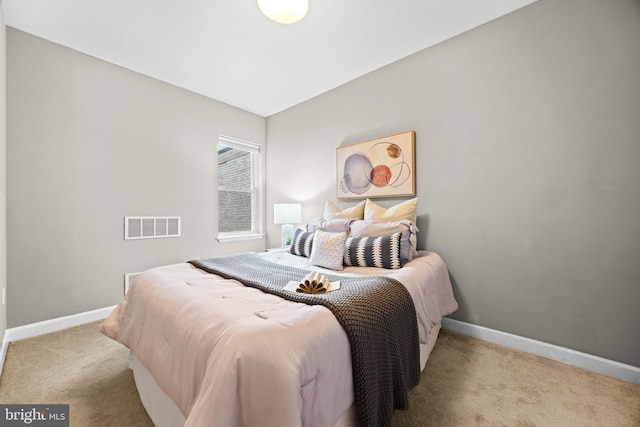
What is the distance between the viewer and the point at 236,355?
81 cm

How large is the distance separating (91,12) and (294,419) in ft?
10.2

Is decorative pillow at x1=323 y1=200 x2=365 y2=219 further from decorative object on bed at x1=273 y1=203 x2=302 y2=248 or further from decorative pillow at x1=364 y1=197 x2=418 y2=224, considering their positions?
decorative object on bed at x1=273 y1=203 x2=302 y2=248

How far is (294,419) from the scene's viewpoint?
0.75 meters

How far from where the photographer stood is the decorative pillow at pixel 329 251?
2127 millimetres

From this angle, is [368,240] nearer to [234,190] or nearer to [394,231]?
[394,231]

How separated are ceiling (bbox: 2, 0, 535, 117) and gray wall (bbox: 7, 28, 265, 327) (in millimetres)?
278

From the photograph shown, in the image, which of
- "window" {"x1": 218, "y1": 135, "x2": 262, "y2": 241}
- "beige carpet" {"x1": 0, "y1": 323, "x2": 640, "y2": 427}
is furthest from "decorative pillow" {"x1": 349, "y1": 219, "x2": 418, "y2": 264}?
"window" {"x1": 218, "y1": 135, "x2": 262, "y2": 241}

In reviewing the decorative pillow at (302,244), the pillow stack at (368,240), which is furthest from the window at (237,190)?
the pillow stack at (368,240)

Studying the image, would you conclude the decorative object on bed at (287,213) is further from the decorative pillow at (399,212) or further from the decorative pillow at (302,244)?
the decorative pillow at (399,212)

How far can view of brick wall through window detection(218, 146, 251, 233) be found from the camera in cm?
373

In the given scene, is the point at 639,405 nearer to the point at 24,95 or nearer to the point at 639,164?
the point at 639,164

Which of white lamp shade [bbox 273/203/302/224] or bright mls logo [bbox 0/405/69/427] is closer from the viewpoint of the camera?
bright mls logo [bbox 0/405/69/427]

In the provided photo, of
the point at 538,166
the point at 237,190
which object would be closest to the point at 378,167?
the point at 538,166

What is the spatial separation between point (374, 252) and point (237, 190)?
8.60 feet
